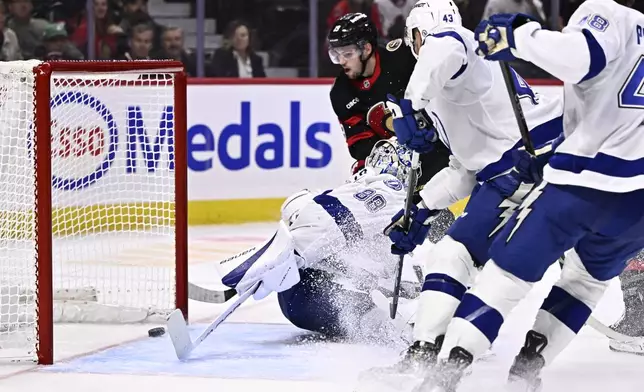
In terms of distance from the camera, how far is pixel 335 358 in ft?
11.8

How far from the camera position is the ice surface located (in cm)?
323

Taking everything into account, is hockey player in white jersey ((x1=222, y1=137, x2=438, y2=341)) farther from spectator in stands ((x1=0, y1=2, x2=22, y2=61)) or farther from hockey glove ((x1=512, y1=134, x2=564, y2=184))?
spectator in stands ((x1=0, y1=2, x2=22, y2=61))

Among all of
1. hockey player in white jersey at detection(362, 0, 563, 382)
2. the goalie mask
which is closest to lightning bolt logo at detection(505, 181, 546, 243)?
hockey player in white jersey at detection(362, 0, 563, 382)

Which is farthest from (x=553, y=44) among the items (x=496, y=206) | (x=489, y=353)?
(x=489, y=353)

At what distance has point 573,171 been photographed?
8.93ft

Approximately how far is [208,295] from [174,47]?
2.97 meters

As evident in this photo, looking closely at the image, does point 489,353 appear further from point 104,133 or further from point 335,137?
point 335,137

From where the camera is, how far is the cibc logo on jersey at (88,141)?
4.89 meters

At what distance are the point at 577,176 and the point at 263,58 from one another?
4599mm

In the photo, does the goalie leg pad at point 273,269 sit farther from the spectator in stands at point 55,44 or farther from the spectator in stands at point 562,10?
the spectator in stands at point 562,10

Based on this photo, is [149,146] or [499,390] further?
[149,146]

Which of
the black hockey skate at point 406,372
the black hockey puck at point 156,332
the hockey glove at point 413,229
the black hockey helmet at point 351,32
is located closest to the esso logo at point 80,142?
the black hockey puck at point 156,332

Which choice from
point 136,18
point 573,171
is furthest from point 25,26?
point 573,171

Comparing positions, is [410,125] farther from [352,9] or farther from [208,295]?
[352,9]
